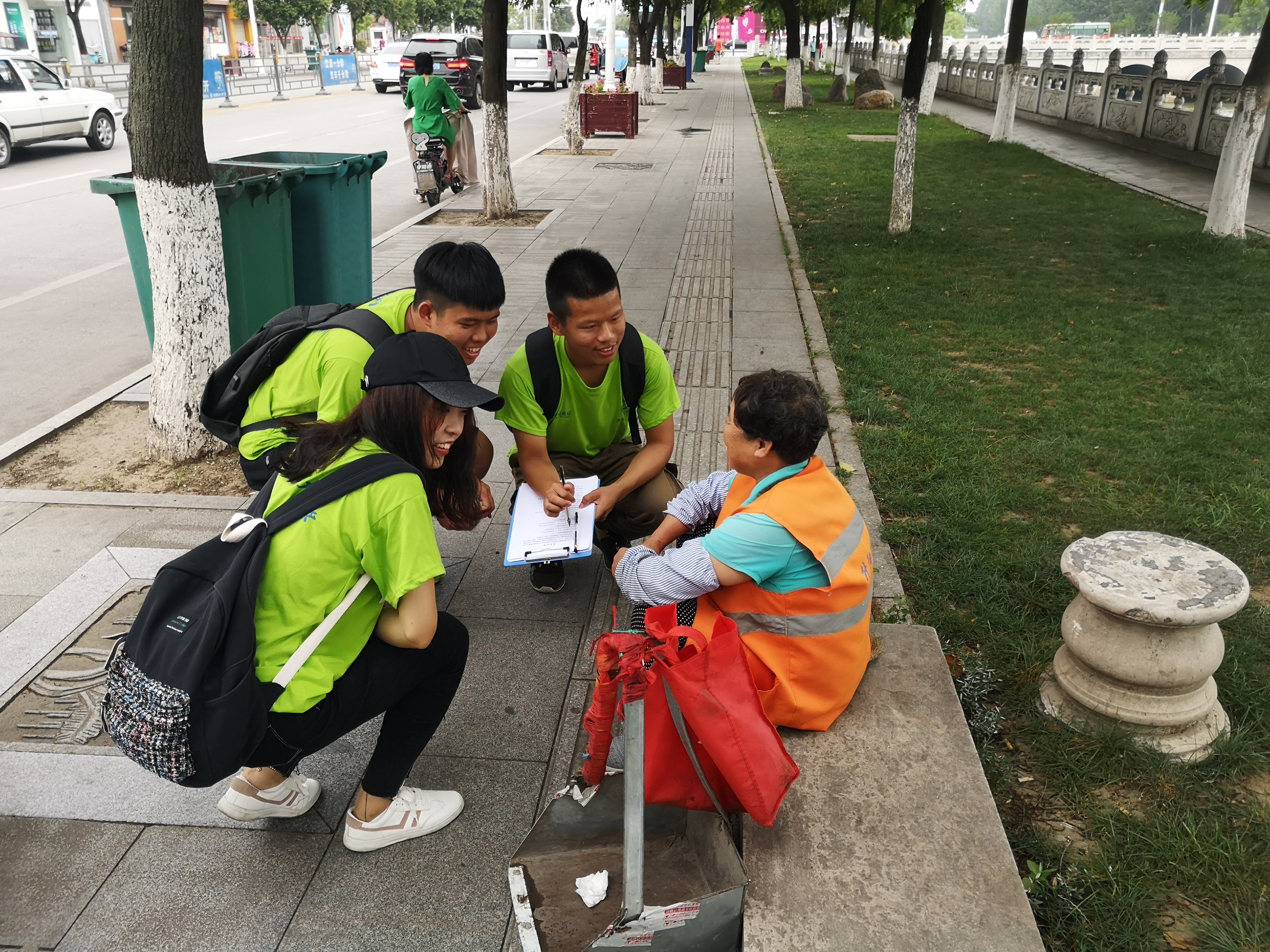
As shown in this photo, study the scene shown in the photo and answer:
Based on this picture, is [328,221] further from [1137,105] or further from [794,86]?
[794,86]

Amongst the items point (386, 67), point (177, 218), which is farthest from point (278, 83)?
point (177, 218)

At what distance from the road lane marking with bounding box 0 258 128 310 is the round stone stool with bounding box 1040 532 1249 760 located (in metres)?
8.17

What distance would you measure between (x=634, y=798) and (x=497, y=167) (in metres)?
9.95

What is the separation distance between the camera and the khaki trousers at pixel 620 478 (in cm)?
343

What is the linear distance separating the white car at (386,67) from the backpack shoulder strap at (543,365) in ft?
100

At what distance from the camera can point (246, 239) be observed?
5.20m

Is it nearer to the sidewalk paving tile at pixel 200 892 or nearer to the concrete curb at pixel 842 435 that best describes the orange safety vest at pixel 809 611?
the concrete curb at pixel 842 435

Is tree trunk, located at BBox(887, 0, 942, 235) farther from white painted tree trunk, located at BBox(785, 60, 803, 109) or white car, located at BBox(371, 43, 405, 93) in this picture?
white car, located at BBox(371, 43, 405, 93)

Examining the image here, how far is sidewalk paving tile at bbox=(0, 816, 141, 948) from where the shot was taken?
2.17 metres

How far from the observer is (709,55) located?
7094cm

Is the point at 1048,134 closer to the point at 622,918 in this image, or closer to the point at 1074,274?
the point at 1074,274

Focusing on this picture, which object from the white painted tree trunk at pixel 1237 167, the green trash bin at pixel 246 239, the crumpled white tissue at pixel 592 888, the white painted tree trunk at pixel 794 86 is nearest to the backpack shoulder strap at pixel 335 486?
the crumpled white tissue at pixel 592 888

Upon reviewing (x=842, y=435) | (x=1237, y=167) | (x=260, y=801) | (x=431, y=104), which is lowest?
(x=260, y=801)

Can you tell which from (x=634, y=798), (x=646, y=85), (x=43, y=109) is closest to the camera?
(x=634, y=798)
